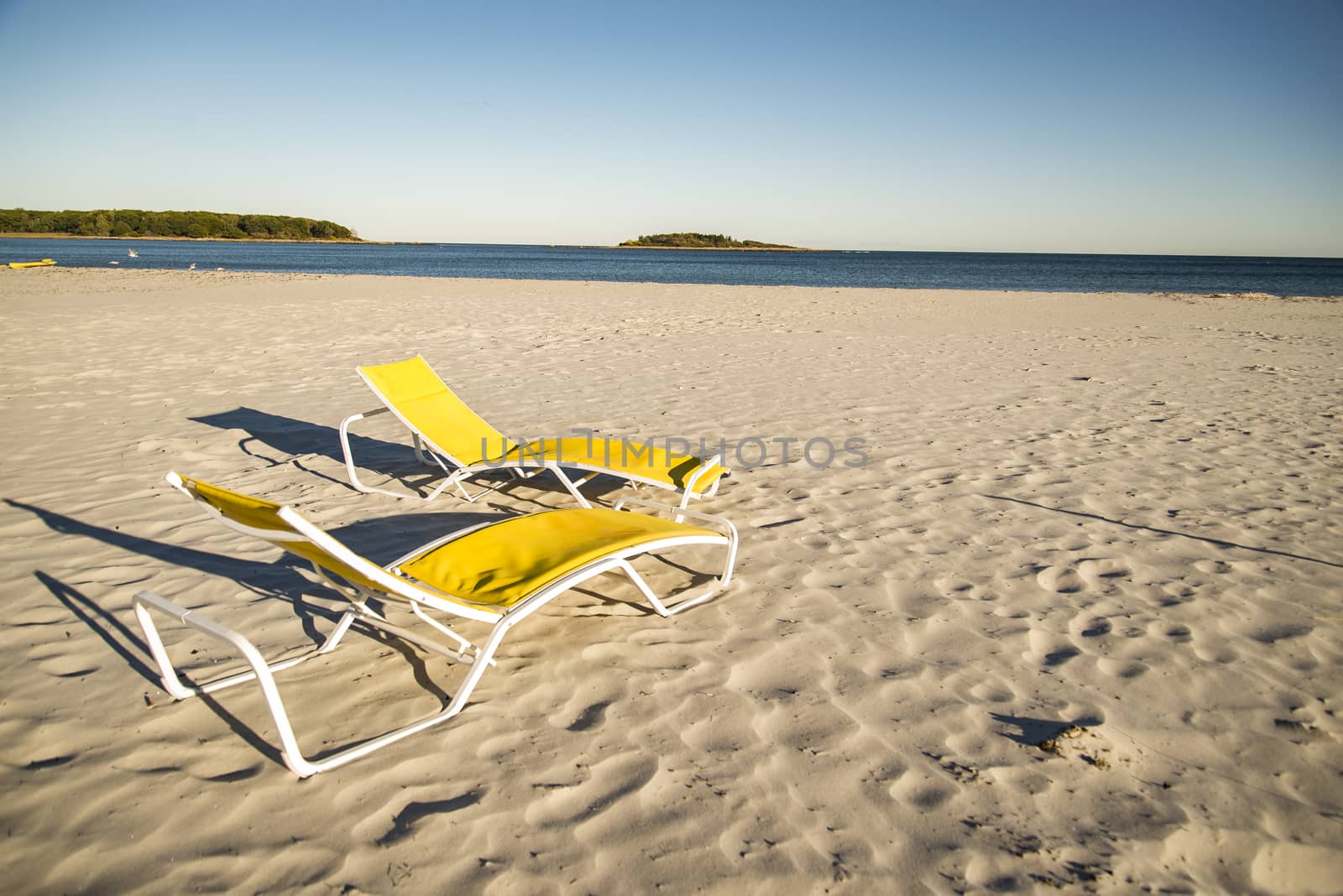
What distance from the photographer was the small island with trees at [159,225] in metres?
98.0

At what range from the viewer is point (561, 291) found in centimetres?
2262

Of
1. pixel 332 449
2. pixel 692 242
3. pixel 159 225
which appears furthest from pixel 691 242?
pixel 332 449

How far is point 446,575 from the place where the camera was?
9.36ft

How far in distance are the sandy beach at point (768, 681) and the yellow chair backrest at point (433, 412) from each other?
37 centimetres

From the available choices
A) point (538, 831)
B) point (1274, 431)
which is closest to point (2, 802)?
point (538, 831)

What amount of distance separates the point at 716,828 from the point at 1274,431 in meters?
6.43

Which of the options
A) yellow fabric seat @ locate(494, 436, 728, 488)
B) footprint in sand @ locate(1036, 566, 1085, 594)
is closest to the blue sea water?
yellow fabric seat @ locate(494, 436, 728, 488)

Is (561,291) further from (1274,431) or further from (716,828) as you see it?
(716,828)

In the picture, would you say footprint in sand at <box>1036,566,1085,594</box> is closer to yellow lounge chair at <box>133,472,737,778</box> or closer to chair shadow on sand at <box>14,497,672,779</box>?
yellow lounge chair at <box>133,472,737,778</box>

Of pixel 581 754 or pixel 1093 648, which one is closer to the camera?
pixel 581 754

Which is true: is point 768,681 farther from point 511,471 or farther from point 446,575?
point 511,471

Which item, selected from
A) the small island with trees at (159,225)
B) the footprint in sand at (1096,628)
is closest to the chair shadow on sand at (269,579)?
the footprint in sand at (1096,628)

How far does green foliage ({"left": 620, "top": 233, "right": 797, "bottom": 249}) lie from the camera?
5022 inches

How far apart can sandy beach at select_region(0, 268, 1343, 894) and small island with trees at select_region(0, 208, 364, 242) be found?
11733cm
